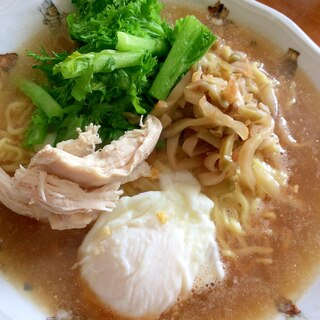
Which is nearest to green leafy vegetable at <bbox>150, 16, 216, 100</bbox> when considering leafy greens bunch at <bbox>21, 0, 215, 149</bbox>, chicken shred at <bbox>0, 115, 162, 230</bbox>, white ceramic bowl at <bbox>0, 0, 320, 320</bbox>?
leafy greens bunch at <bbox>21, 0, 215, 149</bbox>

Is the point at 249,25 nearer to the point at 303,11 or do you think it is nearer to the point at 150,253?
the point at 303,11

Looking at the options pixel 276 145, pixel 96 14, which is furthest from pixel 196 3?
pixel 276 145

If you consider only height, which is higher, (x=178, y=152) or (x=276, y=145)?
(x=276, y=145)

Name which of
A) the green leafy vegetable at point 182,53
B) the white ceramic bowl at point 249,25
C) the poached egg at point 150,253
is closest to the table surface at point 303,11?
the white ceramic bowl at point 249,25

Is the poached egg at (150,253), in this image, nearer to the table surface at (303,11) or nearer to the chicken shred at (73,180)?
the chicken shred at (73,180)

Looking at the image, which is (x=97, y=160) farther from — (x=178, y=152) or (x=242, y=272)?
(x=242, y=272)
